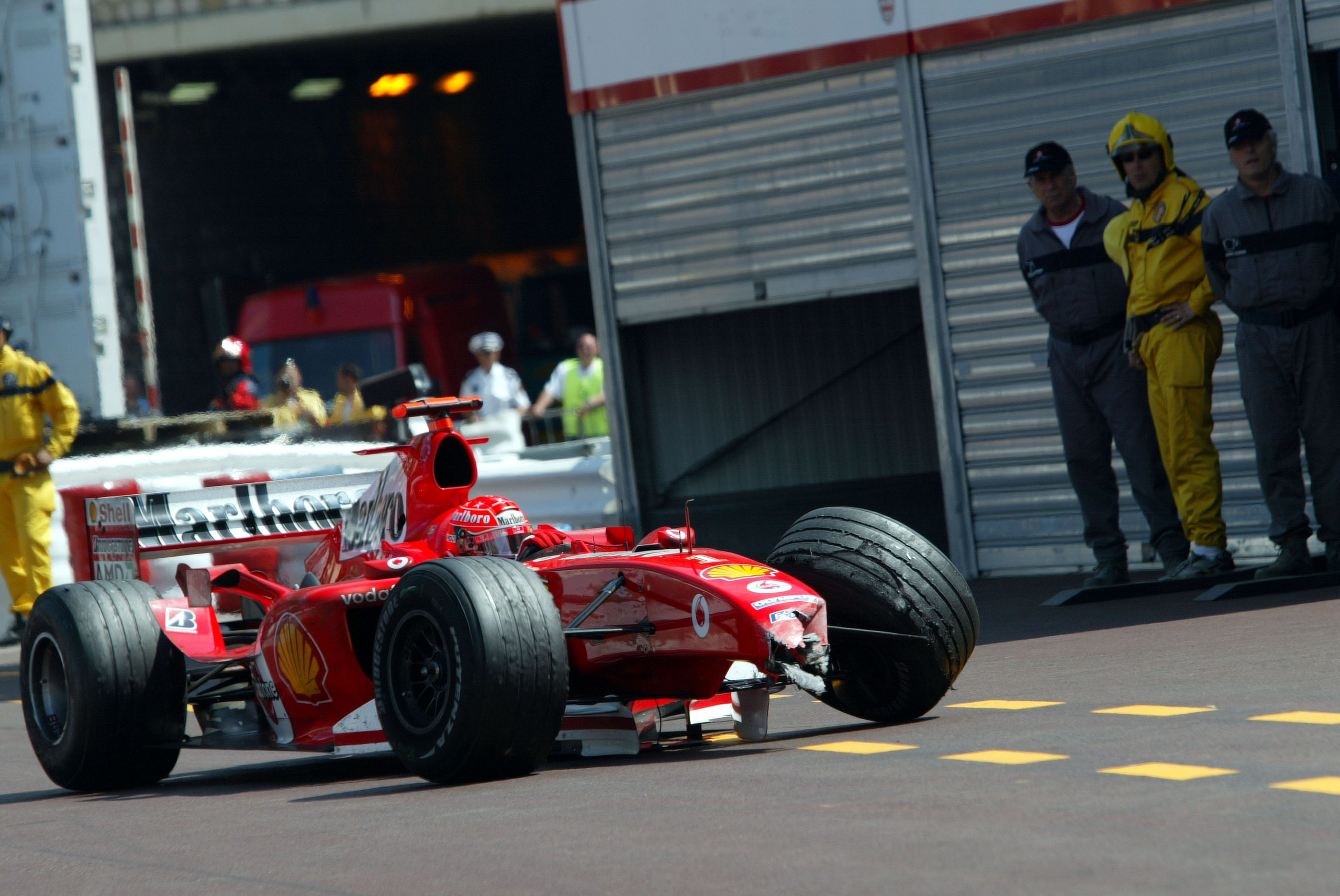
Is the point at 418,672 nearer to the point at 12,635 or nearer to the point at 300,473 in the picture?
the point at 300,473

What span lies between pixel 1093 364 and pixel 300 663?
4843mm

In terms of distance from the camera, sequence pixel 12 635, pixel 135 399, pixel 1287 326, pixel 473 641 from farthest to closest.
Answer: pixel 135 399
pixel 12 635
pixel 1287 326
pixel 473 641

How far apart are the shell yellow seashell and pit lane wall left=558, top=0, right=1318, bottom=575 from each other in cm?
576

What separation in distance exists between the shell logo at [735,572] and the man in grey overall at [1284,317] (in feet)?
13.5

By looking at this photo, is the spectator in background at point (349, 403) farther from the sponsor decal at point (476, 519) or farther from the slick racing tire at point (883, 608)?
the slick racing tire at point (883, 608)

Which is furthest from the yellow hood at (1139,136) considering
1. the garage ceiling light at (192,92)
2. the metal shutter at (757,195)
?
the garage ceiling light at (192,92)

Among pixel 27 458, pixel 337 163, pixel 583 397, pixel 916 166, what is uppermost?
pixel 337 163

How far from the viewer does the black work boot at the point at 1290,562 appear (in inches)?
354

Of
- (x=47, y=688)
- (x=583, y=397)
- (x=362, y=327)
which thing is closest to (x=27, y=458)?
(x=583, y=397)

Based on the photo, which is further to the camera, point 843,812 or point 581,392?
point 581,392

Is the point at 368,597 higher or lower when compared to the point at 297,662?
higher

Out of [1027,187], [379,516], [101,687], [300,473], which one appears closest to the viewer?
[101,687]

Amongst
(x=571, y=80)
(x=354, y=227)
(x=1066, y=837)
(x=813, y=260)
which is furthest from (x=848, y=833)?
(x=354, y=227)

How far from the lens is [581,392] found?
16062 millimetres
